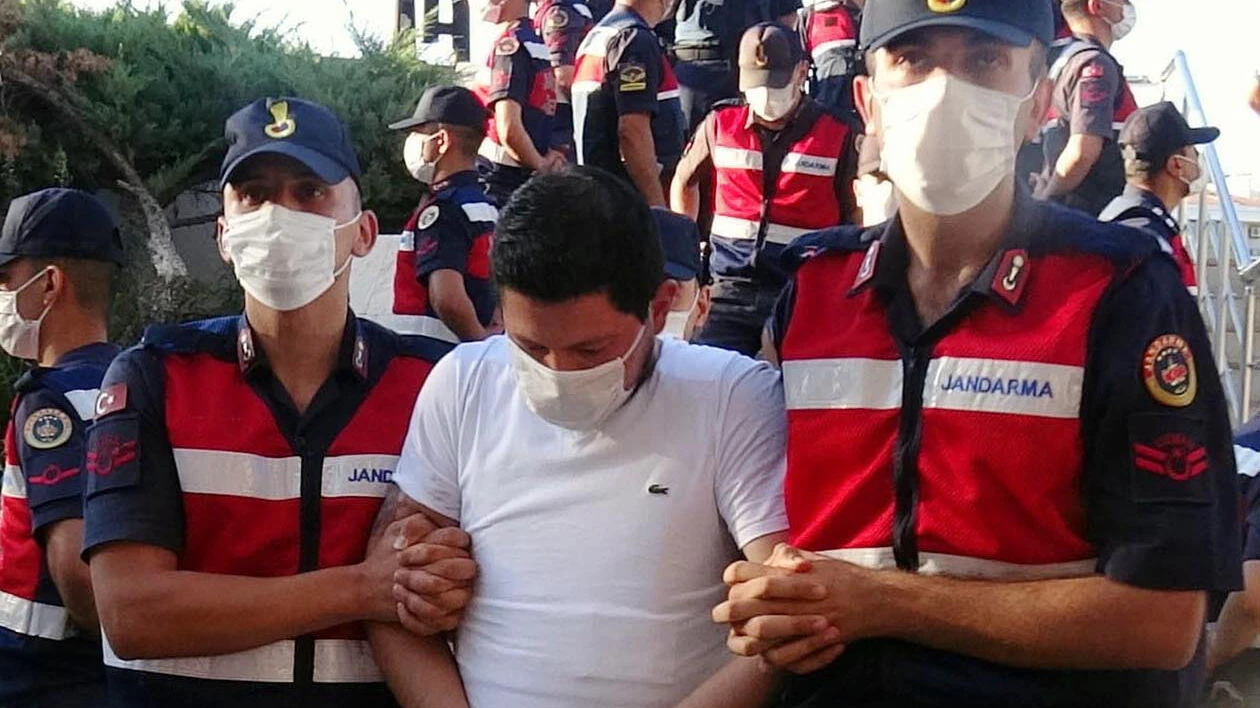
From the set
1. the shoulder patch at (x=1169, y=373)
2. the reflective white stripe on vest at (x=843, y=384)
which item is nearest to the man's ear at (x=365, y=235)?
the reflective white stripe on vest at (x=843, y=384)

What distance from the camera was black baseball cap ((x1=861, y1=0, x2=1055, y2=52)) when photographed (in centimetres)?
204

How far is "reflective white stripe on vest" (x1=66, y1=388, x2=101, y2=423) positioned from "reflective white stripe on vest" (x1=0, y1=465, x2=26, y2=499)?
19 cm

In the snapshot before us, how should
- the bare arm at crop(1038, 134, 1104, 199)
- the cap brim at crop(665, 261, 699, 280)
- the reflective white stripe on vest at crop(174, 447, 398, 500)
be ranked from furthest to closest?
1. the bare arm at crop(1038, 134, 1104, 199)
2. the cap brim at crop(665, 261, 699, 280)
3. the reflective white stripe on vest at crop(174, 447, 398, 500)

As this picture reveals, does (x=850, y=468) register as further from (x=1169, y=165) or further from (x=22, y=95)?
(x=22, y=95)

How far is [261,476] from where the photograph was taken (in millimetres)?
2621

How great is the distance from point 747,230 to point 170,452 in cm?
350

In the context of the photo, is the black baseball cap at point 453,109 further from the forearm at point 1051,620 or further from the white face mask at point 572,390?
the forearm at point 1051,620

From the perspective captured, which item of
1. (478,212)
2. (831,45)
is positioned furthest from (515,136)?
(831,45)

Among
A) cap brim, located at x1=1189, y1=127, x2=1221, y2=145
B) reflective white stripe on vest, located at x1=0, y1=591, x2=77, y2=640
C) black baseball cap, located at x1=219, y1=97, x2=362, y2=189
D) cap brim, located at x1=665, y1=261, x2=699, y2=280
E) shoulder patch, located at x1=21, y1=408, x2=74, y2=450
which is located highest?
cap brim, located at x1=1189, y1=127, x2=1221, y2=145

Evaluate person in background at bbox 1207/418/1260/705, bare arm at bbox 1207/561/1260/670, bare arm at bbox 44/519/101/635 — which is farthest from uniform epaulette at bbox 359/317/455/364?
bare arm at bbox 1207/561/1260/670

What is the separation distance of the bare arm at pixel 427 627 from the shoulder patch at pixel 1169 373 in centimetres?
117

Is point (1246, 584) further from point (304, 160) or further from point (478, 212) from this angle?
point (478, 212)

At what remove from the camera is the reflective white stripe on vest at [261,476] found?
103 inches

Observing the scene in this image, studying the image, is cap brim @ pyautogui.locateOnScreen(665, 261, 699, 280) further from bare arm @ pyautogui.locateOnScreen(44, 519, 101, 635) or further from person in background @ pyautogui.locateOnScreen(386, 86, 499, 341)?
bare arm @ pyautogui.locateOnScreen(44, 519, 101, 635)
